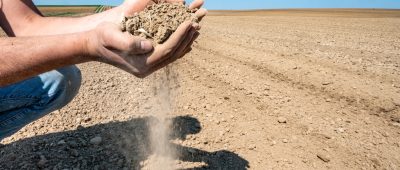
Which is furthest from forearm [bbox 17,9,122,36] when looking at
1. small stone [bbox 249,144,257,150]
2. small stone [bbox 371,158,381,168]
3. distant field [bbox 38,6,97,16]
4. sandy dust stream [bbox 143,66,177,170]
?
distant field [bbox 38,6,97,16]

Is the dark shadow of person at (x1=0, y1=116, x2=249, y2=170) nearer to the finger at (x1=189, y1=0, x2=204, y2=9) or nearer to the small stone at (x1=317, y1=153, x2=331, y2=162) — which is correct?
the small stone at (x1=317, y1=153, x2=331, y2=162)

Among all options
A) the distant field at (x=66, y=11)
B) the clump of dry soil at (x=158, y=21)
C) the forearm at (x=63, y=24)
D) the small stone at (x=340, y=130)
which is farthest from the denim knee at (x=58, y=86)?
the distant field at (x=66, y=11)

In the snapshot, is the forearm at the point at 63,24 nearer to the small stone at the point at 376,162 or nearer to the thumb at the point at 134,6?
the thumb at the point at 134,6

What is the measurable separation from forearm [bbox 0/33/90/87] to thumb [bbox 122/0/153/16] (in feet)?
3.19

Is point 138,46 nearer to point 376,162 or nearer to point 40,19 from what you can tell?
point 40,19

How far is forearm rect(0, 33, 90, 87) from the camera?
1.92m

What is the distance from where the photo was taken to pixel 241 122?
11.9 ft

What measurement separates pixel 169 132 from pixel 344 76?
2682 millimetres

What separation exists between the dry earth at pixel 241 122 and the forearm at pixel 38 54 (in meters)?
1.26

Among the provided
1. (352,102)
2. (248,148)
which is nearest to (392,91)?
(352,102)

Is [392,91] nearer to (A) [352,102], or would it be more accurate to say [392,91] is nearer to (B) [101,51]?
(A) [352,102]

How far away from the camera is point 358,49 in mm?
7664

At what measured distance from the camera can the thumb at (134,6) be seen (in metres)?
2.85

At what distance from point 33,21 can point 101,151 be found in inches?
47.4
